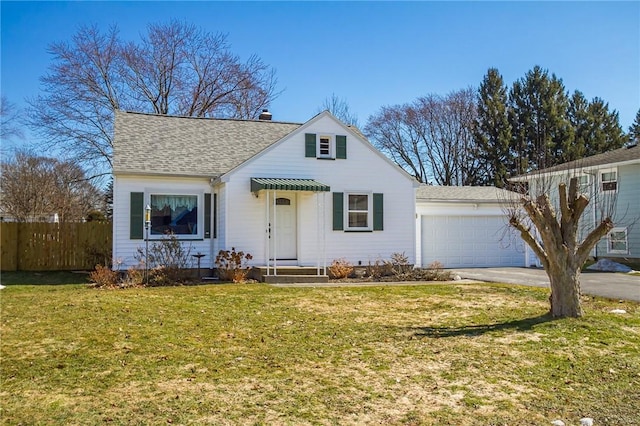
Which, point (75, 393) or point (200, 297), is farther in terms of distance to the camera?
point (200, 297)

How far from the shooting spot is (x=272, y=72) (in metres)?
33.9

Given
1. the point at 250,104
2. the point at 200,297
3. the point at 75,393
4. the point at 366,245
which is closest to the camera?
the point at 75,393

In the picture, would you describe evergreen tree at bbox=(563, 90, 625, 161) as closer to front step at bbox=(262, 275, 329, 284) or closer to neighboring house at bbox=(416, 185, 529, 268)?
neighboring house at bbox=(416, 185, 529, 268)

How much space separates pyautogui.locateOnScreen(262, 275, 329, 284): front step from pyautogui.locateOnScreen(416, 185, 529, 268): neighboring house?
21.4 feet

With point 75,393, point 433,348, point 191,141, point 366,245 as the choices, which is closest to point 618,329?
point 433,348

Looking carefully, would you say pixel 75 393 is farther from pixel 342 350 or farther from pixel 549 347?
pixel 549 347

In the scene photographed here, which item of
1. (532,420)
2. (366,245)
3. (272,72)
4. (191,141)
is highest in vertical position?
(272,72)

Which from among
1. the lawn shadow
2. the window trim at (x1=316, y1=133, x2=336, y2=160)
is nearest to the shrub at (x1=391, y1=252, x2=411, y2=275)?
the window trim at (x1=316, y1=133, x2=336, y2=160)

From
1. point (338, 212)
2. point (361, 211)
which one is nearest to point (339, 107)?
point (361, 211)

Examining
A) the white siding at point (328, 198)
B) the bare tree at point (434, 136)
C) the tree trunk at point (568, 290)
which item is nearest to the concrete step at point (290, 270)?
the white siding at point (328, 198)

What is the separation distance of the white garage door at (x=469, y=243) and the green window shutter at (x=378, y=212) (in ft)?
12.4

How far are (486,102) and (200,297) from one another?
3429cm

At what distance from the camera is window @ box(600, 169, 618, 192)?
21.7 metres

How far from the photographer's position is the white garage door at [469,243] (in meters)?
20.4
